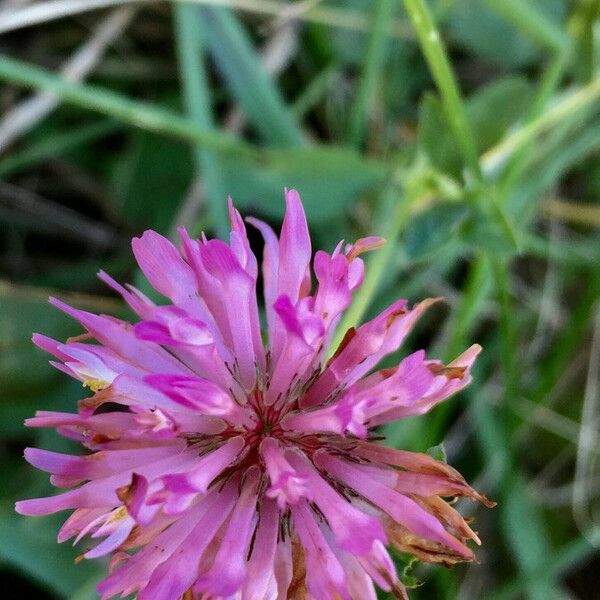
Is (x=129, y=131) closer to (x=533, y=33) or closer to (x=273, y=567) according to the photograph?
(x=533, y=33)

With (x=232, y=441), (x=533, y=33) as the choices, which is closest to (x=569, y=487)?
(x=533, y=33)

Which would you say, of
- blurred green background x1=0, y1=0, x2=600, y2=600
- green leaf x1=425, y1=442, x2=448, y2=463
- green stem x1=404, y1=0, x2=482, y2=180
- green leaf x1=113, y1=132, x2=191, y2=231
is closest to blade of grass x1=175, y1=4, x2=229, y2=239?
blurred green background x1=0, y1=0, x2=600, y2=600

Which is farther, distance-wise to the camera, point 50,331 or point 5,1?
point 5,1

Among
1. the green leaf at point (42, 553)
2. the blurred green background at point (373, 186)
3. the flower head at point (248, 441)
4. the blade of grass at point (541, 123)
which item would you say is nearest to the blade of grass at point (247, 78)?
the blurred green background at point (373, 186)

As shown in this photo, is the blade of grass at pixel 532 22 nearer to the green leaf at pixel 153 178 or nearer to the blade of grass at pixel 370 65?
the blade of grass at pixel 370 65

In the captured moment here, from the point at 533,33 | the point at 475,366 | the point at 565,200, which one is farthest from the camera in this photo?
the point at 565,200

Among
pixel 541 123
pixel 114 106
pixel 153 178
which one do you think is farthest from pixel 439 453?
pixel 153 178
